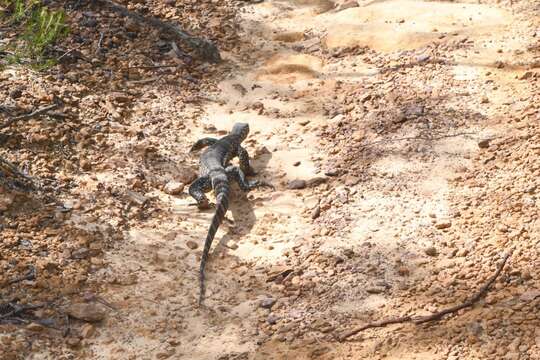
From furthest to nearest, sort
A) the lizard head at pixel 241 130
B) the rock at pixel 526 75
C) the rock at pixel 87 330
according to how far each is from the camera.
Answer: the lizard head at pixel 241 130 < the rock at pixel 526 75 < the rock at pixel 87 330

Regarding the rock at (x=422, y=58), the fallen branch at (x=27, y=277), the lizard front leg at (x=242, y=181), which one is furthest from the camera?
the rock at (x=422, y=58)

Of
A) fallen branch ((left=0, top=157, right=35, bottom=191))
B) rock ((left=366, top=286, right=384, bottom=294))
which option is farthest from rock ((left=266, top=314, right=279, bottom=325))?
fallen branch ((left=0, top=157, right=35, bottom=191))

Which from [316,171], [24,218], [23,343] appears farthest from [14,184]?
[316,171]

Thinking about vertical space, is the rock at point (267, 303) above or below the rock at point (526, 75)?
below

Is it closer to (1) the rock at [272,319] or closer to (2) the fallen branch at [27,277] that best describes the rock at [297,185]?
(1) the rock at [272,319]

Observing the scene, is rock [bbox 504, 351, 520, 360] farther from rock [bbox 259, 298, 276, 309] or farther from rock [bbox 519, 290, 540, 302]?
rock [bbox 259, 298, 276, 309]

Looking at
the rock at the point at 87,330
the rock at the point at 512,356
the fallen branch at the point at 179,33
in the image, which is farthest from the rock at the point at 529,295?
the fallen branch at the point at 179,33
